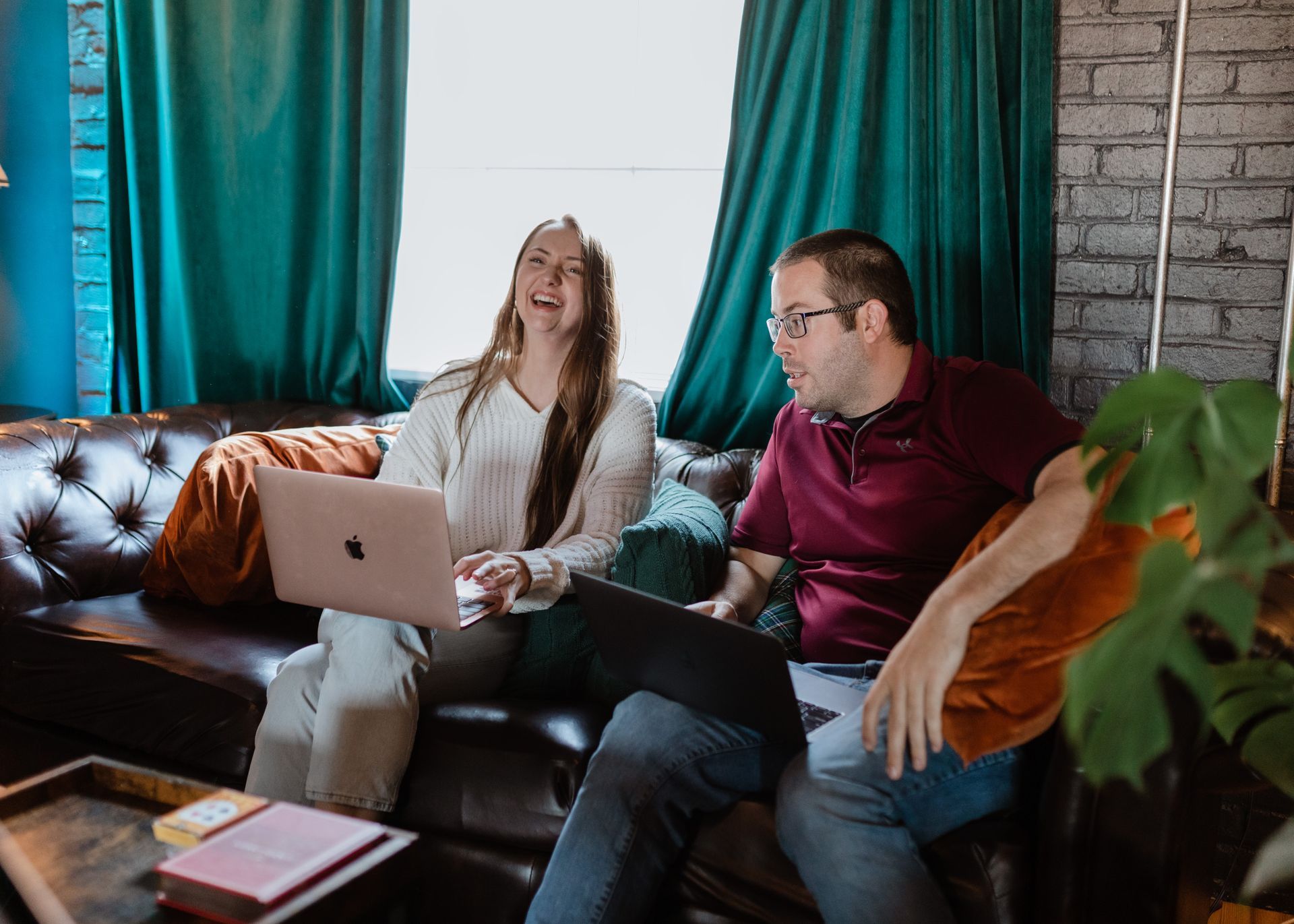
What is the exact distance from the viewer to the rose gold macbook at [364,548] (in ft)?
4.76

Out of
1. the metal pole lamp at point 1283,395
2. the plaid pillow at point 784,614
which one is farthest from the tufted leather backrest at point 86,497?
the metal pole lamp at point 1283,395

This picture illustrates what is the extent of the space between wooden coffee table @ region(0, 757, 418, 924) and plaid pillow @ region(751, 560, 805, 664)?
2.54 ft

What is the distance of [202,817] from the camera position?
3.98 feet

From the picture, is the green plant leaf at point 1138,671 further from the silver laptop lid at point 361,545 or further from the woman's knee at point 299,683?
the woman's knee at point 299,683

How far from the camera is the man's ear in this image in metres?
1.69

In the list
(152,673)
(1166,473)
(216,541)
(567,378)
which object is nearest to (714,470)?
(567,378)

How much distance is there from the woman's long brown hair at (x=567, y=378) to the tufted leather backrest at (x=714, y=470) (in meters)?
0.28

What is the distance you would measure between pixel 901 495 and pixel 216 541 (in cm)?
133

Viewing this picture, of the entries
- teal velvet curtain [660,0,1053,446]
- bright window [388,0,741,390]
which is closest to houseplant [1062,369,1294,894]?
teal velvet curtain [660,0,1053,446]

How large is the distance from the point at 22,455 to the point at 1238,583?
220cm

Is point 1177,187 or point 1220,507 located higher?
point 1177,187

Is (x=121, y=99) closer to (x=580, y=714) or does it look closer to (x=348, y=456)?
(x=348, y=456)

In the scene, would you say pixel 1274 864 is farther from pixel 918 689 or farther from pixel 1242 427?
pixel 918 689

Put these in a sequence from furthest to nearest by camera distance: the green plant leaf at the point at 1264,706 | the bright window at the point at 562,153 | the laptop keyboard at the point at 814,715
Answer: the bright window at the point at 562,153 < the laptop keyboard at the point at 814,715 < the green plant leaf at the point at 1264,706
